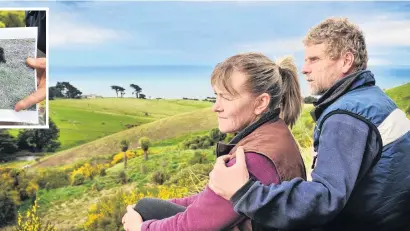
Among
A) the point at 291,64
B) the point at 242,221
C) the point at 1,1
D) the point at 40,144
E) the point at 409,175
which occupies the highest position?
the point at 1,1

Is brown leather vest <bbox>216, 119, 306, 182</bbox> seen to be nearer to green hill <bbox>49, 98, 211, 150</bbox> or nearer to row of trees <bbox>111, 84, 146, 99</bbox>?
green hill <bbox>49, 98, 211, 150</bbox>

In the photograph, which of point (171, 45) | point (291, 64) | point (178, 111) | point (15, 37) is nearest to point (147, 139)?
point (178, 111)

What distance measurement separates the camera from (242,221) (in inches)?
77.6

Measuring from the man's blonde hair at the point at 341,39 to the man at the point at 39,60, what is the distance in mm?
3477

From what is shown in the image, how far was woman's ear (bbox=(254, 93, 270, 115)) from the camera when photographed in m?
2.09

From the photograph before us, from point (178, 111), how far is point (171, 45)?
25.0 inches

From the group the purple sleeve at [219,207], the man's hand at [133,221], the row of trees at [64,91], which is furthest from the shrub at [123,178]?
the purple sleeve at [219,207]

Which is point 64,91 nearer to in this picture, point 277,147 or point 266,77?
point 266,77

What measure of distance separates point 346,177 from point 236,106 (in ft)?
1.52

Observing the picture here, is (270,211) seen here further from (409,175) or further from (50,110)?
(50,110)

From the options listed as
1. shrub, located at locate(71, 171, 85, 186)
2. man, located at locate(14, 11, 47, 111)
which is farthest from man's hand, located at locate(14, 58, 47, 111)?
shrub, located at locate(71, 171, 85, 186)

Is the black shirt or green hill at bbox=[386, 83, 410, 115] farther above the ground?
the black shirt

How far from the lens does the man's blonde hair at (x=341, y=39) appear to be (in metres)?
2.08

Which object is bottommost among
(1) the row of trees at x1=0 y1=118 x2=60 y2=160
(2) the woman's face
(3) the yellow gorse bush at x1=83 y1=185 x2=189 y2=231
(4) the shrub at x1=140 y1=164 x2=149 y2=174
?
(3) the yellow gorse bush at x1=83 y1=185 x2=189 y2=231
